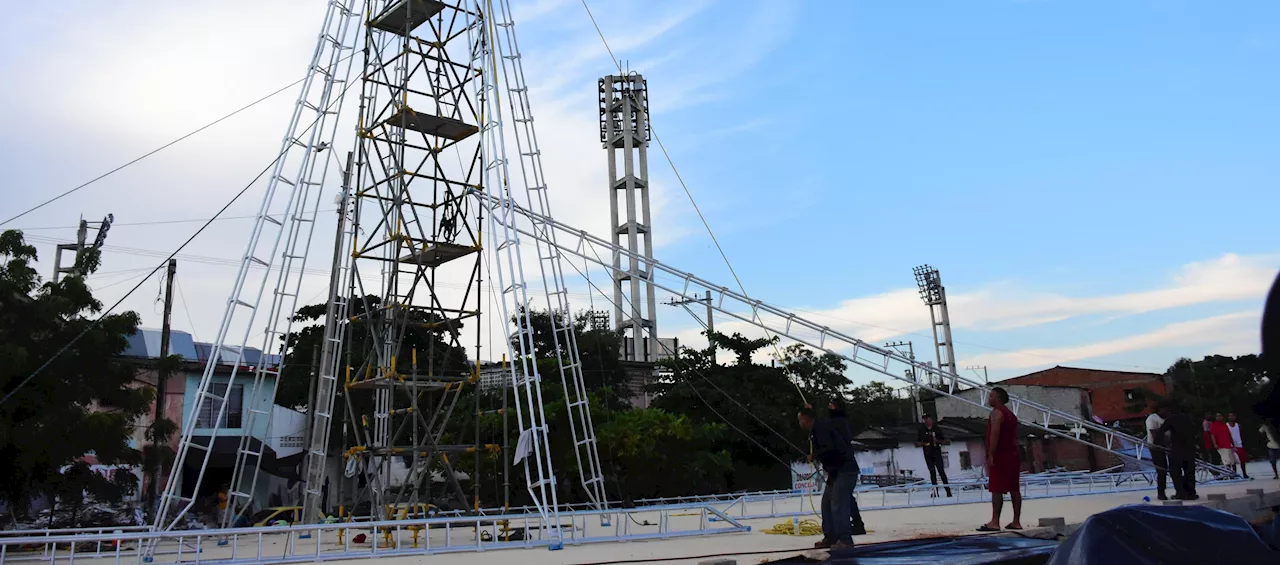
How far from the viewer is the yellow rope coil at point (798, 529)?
10.4m

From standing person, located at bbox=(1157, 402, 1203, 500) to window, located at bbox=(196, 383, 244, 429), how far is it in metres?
28.6

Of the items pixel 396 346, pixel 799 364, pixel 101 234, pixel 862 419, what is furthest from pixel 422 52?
pixel 862 419

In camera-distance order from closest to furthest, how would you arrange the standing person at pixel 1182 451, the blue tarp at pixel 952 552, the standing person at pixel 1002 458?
the blue tarp at pixel 952 552 → the standing person at pixel 1002 458 → the standing person at pixel 1182 451

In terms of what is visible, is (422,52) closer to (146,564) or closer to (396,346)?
(396,346)

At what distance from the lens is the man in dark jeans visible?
41.2 feet

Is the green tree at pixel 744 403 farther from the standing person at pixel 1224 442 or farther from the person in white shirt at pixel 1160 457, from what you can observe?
the person in white shirt at pixel 1160 457

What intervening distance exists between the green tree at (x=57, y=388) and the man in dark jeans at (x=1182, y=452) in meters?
15.1

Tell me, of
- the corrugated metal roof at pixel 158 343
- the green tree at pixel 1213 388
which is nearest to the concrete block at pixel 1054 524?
the green tree at pixel 1213 388

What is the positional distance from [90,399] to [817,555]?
45.2 feet

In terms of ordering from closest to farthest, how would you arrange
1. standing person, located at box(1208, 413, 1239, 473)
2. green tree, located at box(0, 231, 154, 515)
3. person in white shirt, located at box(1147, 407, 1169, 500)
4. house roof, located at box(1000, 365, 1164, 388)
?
person in white shirt, located at box(1147, 407, 1169, 500), green tree, located at box(0, 231, 154, 515), standing person, located at box(1208, 413, 1239, 473), house roof, located at box(1000, 365, 1164, 388)

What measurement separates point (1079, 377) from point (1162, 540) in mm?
68997

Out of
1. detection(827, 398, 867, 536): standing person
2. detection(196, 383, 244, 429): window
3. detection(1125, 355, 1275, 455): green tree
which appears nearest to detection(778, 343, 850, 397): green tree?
detection(1125, 355, 1275, 455): green tree

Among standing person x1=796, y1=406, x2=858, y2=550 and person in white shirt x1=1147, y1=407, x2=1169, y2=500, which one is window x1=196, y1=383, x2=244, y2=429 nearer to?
standing person x1=796, y1=406, x2=858, y2=550

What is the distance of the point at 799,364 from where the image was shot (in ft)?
134
